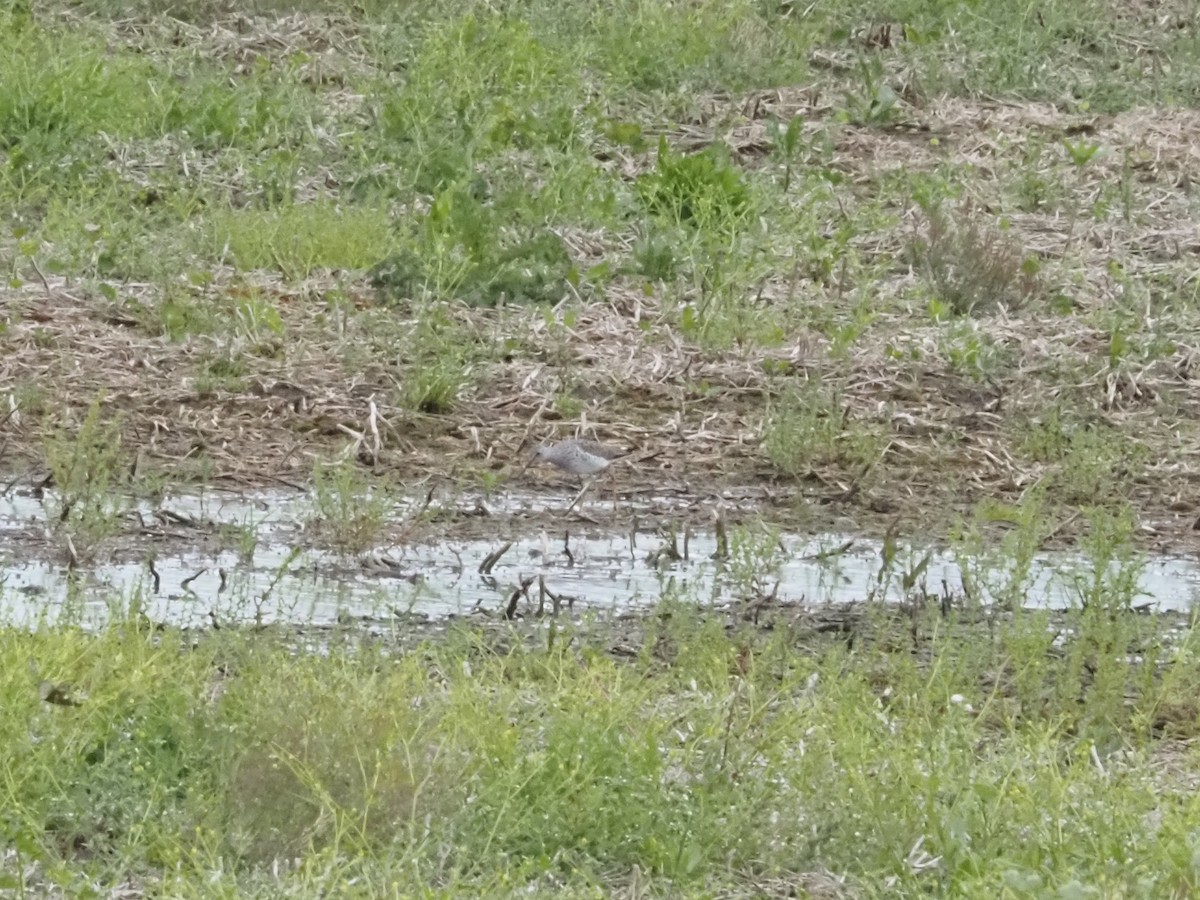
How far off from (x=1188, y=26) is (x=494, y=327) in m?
6.88

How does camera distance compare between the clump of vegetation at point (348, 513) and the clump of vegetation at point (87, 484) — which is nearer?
the clump of vegetation at point (87, 484)

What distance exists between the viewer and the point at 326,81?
1183 centimetres

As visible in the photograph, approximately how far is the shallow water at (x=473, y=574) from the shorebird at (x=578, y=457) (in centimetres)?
36

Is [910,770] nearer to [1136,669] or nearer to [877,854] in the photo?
[877,854]

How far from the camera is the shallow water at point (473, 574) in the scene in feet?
19.6

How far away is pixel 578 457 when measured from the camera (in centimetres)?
746

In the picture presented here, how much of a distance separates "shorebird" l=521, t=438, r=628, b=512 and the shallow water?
0.36 meters

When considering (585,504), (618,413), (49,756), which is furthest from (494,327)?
(49,756)

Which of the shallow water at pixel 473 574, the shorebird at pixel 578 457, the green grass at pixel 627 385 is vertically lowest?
the shallow water at pixel 473 574

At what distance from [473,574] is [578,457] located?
1.13 meters

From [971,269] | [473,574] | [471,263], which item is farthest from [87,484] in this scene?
[971,269]

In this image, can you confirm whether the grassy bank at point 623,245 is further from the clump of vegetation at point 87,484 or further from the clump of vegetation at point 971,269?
the clump of vegetation at point 87,484

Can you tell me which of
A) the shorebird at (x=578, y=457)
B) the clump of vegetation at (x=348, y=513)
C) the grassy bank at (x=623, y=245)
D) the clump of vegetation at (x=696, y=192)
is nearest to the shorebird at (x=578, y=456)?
the shorebird at (x=578, y=457)

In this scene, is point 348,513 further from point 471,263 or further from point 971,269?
point 971,269
